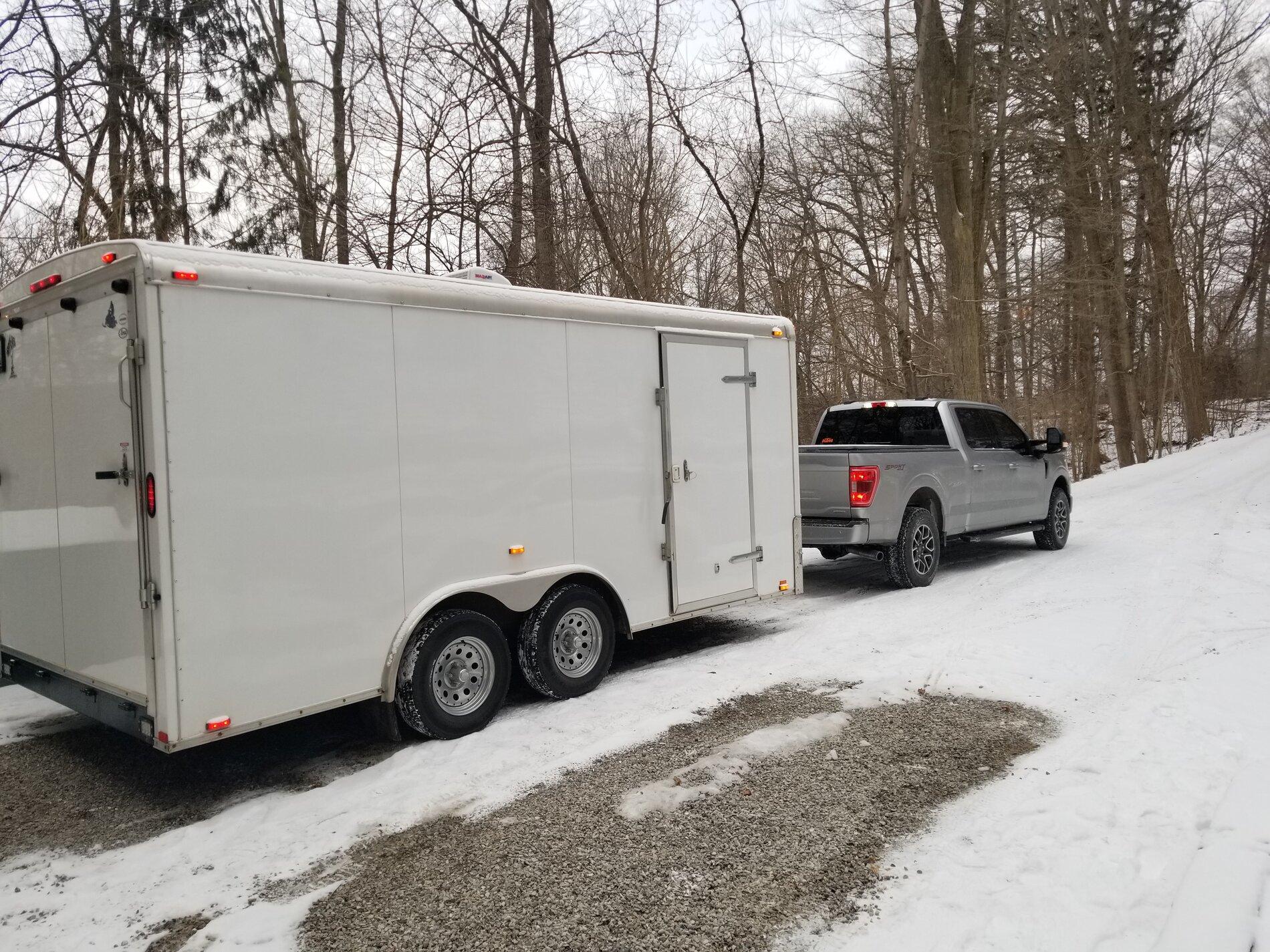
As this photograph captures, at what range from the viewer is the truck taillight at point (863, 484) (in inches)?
367

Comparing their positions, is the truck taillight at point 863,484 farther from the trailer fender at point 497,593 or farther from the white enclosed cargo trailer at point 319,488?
the trailer fender at point 497,593

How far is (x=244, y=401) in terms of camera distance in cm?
469

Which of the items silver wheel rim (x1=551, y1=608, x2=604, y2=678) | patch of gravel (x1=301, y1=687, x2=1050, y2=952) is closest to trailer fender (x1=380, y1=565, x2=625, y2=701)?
silver wheel rim (x1=551, y1=608, x2=604, y2=678)

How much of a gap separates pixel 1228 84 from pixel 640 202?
70.2 feet

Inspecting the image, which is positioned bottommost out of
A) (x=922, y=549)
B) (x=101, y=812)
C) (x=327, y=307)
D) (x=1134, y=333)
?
(x=101, y=812)

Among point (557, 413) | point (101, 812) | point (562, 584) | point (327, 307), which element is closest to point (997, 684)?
point (562, 584)

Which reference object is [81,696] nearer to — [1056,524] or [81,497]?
[81,497]

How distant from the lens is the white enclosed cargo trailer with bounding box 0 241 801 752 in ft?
14.8

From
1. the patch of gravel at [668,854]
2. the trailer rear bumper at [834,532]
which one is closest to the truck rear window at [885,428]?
the trailer rear bumper at [834,532]

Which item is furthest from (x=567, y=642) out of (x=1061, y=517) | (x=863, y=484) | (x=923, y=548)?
(x=1061, y=517)

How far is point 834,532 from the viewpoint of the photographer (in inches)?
Answer: 374

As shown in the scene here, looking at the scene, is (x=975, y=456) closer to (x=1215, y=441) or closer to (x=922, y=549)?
(x=922, y=549)

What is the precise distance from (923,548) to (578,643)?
16.0 ft

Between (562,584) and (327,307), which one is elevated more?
(327,307)
